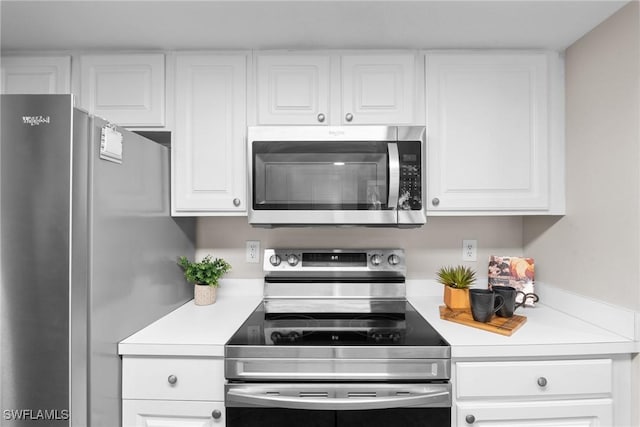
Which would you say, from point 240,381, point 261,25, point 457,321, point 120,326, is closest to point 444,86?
point 261,25

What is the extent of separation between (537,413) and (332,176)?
A: 1169 mm

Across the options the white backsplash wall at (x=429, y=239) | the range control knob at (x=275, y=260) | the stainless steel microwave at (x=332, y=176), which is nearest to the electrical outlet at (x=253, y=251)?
the white backsplash wall at (x=429, y=239)

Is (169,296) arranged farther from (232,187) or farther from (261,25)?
(261,25)

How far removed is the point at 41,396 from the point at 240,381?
57 centimetres

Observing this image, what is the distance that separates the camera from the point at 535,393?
128cm

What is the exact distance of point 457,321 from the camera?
4.92 ft

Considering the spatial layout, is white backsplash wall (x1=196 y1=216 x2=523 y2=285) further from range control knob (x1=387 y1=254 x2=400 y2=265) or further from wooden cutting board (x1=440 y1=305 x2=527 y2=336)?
wooden cutting board (x1=440 y1=305 x2=527 y2=336)

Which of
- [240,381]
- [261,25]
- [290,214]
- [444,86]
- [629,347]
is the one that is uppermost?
[261,25]

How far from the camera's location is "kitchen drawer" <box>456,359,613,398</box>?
1.27m

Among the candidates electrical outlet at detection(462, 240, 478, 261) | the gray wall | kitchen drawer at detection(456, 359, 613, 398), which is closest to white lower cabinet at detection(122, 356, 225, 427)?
kitchen drawer at detection(456, 359, 613, 398)

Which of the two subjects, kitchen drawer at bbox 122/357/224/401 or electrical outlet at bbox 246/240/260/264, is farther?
A: electrical outlet at bbox 246/240/260/264

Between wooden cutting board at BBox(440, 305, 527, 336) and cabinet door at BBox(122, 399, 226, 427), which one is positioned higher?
wooden cutting board at BBox(440, 305, 527, 336)

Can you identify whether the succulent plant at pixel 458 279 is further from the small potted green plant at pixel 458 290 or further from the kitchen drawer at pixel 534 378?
the kitchen drawer at pixel 534 378

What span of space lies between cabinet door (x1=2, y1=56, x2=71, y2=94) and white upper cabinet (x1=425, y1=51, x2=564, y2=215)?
1658 millimetres
